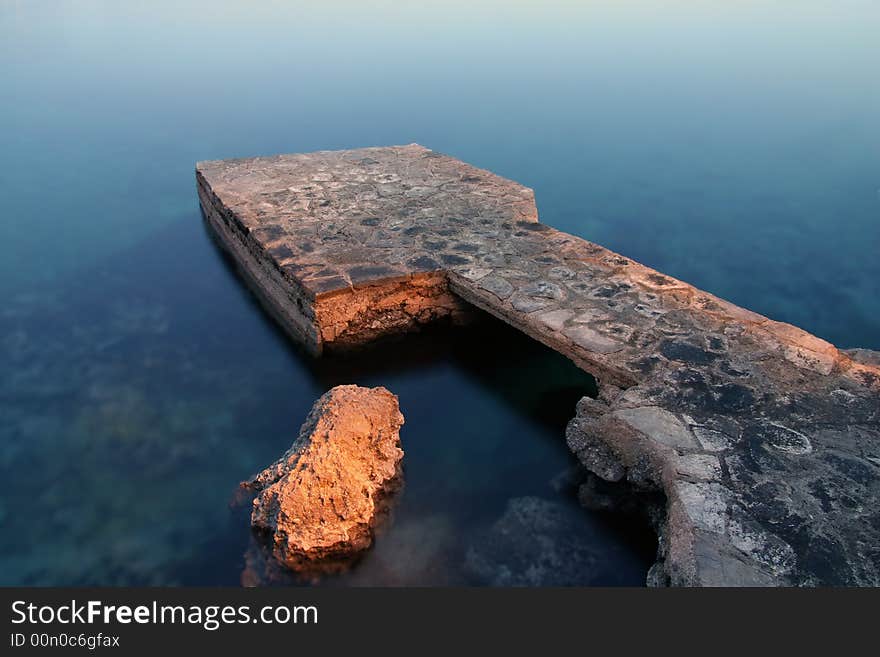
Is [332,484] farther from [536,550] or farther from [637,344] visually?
[637,344]

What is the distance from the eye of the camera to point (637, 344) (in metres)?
4.84

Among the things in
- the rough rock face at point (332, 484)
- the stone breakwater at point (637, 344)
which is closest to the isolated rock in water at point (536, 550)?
the stone breakwater at point (637, 344)

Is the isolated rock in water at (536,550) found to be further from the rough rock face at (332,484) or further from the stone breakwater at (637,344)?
the rough rock face at (332,484)

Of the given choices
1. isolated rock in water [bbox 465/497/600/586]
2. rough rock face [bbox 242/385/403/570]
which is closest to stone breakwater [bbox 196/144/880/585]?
isolated rock in water [bbox 465/497/600/586]

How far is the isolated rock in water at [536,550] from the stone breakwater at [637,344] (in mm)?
423

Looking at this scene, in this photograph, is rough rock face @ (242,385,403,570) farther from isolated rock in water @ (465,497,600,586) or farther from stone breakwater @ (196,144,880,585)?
stone breakwater @ (196,144,880,585)

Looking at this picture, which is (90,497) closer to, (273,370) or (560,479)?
(273,370)

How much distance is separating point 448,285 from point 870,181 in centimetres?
867

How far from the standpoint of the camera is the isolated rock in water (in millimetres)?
3947

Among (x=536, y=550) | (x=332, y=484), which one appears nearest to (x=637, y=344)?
(x=536, y=550)

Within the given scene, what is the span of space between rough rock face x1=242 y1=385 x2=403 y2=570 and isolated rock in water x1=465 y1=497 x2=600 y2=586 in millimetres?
697

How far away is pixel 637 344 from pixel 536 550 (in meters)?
1.58

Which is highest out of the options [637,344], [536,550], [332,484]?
[637,344]

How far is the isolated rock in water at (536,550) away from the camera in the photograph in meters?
3.95
